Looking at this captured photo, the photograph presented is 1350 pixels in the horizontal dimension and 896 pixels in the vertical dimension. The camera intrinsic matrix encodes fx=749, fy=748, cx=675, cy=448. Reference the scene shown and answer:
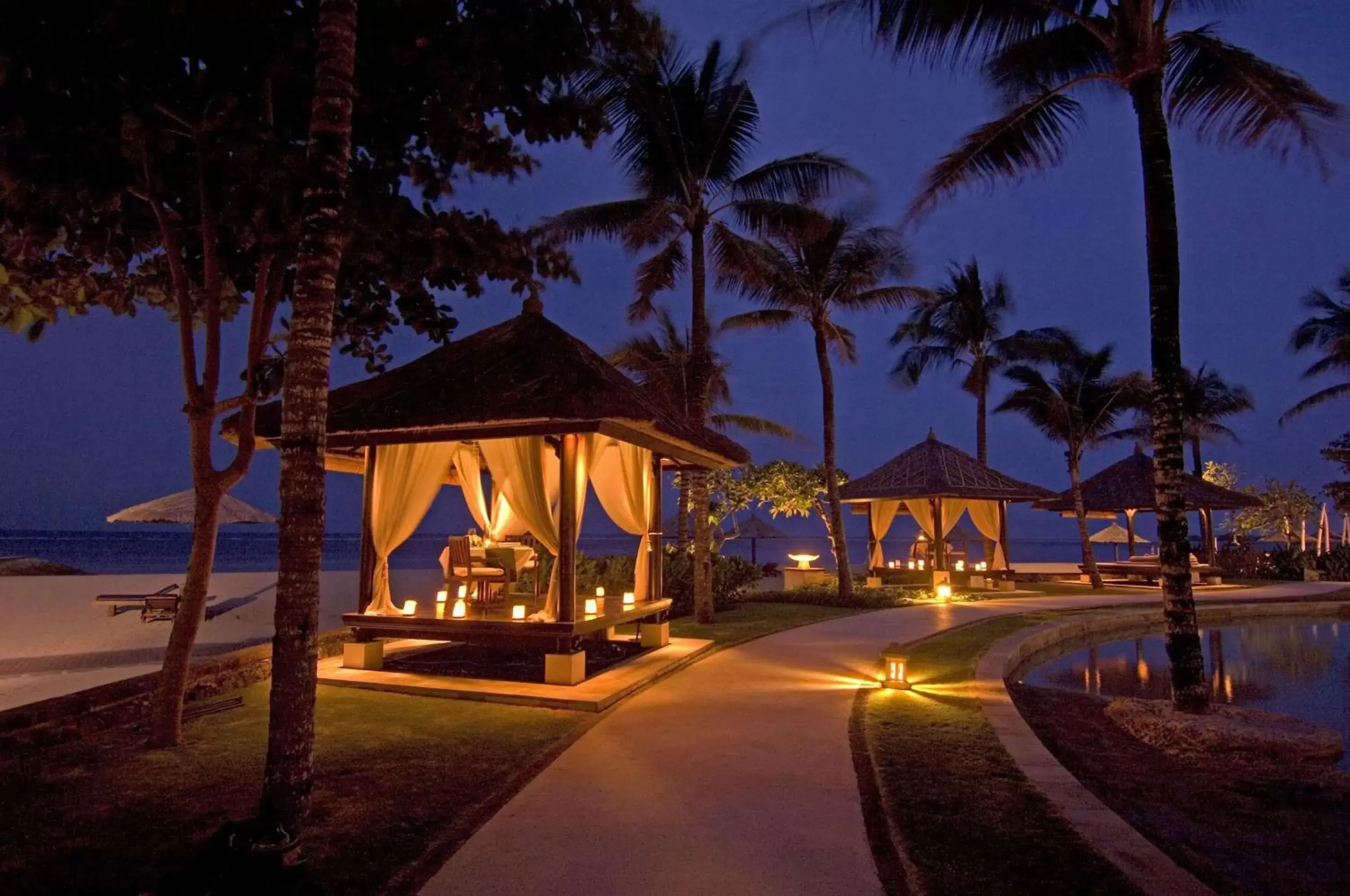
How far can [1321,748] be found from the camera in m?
5.09

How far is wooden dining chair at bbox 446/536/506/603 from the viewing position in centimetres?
937

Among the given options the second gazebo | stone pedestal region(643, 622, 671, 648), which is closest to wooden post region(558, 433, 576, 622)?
stone pedestal region(643, 622, 671, 648)

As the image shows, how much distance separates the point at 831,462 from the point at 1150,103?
9.92 meters

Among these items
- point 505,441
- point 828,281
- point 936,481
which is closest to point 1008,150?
point 505,441

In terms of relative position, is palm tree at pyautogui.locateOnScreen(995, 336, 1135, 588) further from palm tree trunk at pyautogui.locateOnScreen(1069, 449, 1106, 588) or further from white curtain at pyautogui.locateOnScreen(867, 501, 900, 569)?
white curtain at pyautogui.locateOnScreen(867, 501, 900, 569)

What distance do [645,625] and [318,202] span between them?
7.02 metres

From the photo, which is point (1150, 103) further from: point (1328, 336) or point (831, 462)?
point (1328, 336)

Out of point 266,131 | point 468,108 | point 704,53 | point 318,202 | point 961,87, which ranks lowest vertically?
point 318,202

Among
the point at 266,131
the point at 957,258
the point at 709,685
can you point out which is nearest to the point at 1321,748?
the point at 709,685

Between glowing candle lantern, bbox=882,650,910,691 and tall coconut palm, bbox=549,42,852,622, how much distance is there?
197 inches

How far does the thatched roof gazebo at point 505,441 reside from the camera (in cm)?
698

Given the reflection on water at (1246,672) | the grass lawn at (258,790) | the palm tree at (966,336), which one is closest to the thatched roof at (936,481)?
the palm tree at (966,336)

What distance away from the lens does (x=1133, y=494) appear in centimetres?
2300

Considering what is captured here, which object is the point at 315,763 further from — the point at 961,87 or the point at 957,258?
the point at 957,258
